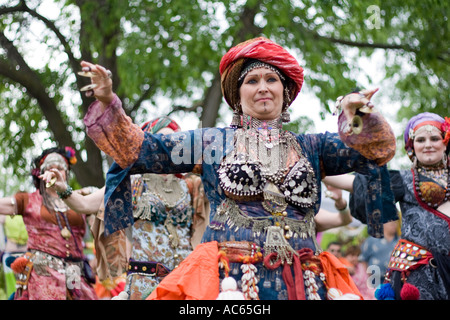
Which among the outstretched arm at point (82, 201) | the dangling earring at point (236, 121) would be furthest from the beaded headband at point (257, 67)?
the outstretched arm at point (82, 201)

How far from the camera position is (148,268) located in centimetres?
499

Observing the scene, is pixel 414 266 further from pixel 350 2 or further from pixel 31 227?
pixel 350 2

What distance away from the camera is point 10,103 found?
419 inches

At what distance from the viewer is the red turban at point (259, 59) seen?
3340mm

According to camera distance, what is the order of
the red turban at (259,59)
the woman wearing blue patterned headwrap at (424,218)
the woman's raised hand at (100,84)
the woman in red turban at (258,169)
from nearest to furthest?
1. the woman's raised hand at (100,84)
2. the woman in red turban at (258,169)
3. the red turban at (259,59)
4. the woman wearing blue patterned headwrap at (424,218)

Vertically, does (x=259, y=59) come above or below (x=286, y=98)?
above

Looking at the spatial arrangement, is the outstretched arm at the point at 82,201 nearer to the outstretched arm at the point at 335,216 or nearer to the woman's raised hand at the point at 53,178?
the woman's raised hand at the point at 53,178

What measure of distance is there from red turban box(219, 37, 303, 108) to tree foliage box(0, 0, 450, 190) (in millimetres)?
5094

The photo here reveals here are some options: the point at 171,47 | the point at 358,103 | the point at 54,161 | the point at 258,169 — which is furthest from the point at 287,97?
the point at 171,47

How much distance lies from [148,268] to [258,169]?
2125 millimetres

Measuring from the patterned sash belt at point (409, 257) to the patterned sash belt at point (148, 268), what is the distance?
5.54ft

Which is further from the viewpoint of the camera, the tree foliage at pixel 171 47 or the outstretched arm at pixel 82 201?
the tree foliage at pixel 171 47

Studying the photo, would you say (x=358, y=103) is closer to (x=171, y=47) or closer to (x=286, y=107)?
(x=286, y=107)
